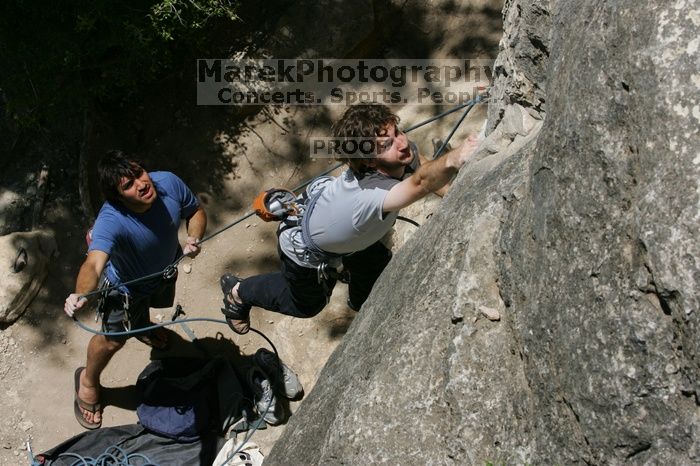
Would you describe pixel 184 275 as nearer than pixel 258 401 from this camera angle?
No

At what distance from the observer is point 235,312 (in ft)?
14.5

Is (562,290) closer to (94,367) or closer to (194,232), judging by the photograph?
(194,232)

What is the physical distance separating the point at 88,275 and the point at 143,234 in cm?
38

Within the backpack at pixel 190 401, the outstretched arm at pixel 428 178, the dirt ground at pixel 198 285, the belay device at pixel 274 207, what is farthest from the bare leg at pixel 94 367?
the outstretched arm at pixel 428 178

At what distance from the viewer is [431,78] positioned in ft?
18.3

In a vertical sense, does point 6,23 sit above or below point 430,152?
above

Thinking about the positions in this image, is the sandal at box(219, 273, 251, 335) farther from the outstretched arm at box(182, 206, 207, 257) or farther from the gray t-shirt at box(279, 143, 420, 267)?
the gray t-shirt at box(279, 143, 420, 267)

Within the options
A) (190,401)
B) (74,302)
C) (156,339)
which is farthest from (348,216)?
(156,339)

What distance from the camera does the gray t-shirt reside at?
3066mm

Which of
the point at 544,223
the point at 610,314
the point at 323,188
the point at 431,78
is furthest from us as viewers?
the point at 431,78

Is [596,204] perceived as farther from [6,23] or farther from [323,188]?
[6,23]

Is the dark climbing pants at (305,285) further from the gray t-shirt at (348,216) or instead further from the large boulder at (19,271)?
the large boulder at (19,271)

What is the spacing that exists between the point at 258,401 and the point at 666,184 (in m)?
3.50

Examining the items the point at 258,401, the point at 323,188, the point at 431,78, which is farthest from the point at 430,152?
the point at 258,401
